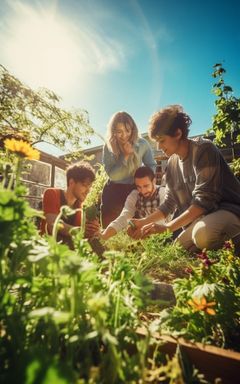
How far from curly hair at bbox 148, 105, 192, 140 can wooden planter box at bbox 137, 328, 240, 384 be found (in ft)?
8.22

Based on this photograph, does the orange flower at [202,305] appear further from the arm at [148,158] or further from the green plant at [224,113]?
the green plant at [224,113]

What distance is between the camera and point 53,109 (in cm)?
1398

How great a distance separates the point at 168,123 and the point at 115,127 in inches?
43.2

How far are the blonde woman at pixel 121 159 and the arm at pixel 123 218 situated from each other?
25 centimetres

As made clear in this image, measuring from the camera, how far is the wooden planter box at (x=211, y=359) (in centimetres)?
72

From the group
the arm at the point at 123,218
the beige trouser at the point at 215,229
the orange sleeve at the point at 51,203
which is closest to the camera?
the beige trouser at the point at 215,229

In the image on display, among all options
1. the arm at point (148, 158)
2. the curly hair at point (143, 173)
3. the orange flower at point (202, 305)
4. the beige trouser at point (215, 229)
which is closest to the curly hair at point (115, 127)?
the arm at point (148, 158)

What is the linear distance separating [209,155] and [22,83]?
12.1 m

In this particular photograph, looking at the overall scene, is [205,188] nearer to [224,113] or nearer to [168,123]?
[168,123]

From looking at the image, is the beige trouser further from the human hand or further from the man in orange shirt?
the man in orange shirt

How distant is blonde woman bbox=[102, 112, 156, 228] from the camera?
393 cm

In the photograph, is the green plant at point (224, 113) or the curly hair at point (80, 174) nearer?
the curly hair at point (80, 174)

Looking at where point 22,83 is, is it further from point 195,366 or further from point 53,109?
point 195,366

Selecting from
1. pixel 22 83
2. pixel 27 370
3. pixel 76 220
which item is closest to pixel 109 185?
pixel 76 220
